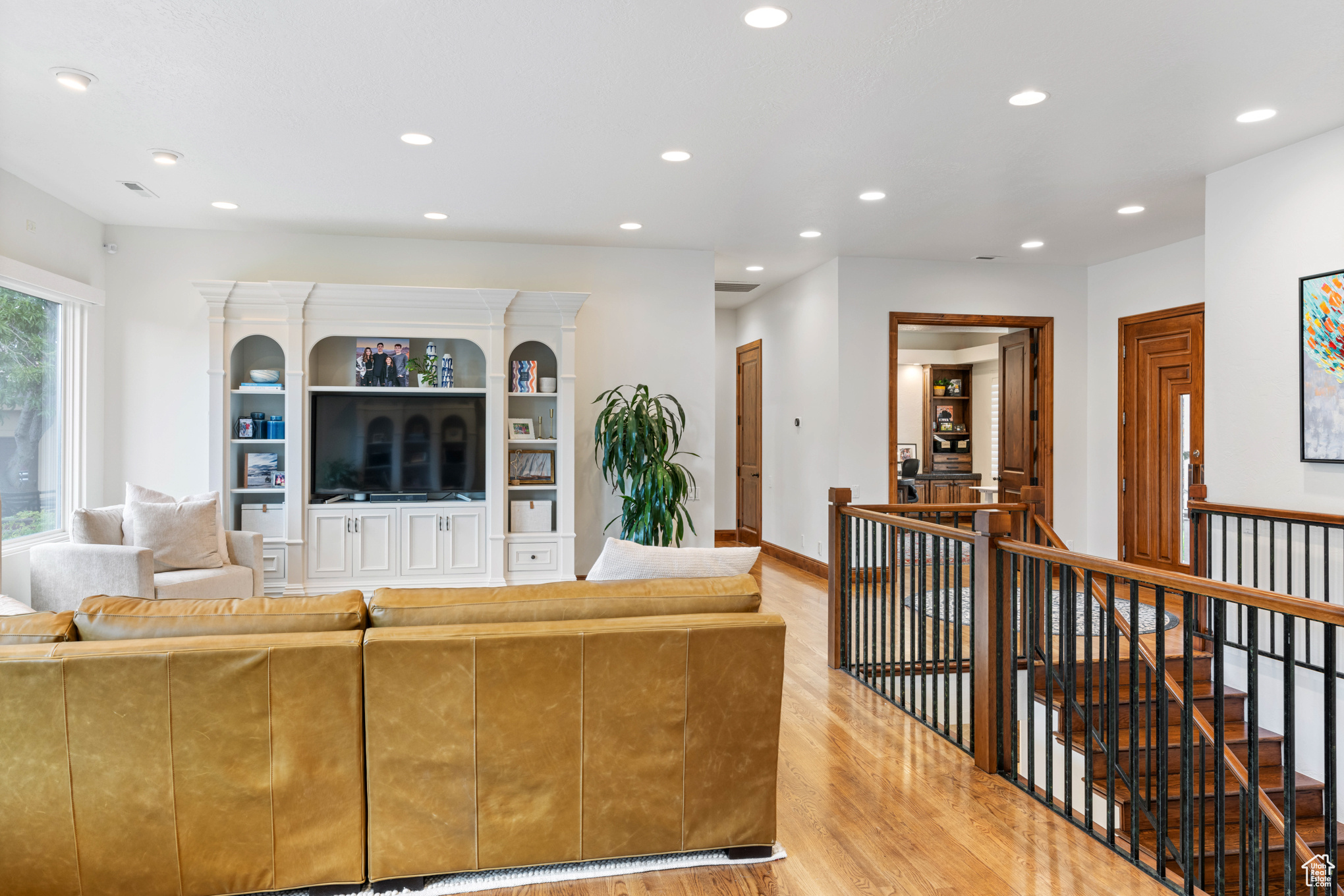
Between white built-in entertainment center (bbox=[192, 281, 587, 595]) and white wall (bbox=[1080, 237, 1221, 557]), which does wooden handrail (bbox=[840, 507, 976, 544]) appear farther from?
white wall (bbox=[1080, 237, 1221, 557])

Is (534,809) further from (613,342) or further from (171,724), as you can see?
(613,342)

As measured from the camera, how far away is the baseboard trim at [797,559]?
23.2 feet

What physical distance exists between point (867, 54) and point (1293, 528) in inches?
128

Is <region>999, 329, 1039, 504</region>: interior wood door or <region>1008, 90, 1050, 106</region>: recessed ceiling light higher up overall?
<region>1008, 90, 1050, 106</region>: recessed ceiling light

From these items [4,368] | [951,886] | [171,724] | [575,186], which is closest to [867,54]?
[575,186]

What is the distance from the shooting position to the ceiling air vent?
15.6 feet

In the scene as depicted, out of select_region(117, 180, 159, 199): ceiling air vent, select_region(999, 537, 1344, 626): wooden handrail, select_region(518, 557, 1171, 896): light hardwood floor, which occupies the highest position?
select_region(117, 180, 159, 199): ceiling air vent

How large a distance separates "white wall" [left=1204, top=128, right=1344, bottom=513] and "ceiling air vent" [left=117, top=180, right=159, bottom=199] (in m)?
6.23

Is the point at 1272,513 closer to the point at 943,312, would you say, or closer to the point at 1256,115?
the point at 1256,115

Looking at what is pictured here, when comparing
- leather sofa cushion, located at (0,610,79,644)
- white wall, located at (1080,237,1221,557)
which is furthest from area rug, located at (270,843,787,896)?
white wall, located at (1080,237,1221,557)

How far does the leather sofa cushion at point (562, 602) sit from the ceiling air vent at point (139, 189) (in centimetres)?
397

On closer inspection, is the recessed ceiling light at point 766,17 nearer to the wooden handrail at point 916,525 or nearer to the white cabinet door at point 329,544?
the wooden handrail at point 916,525

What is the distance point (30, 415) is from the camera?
4969 millimetres

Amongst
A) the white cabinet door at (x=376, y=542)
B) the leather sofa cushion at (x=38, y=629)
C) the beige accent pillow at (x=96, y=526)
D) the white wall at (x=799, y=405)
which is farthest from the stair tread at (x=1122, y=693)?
the beige accent pillow at (x=96, y=526)
